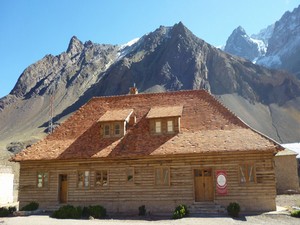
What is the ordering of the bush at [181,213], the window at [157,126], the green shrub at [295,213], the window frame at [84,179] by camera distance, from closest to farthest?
1. the green shrub at [295,213]
2. the bush at [181,213]
3. the window frame at [84,179]
4. the window at [157,126]

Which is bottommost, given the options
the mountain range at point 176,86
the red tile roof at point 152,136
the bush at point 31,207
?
the bush at point 31,207

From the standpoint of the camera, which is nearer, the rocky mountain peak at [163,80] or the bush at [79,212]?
the bush at [79,212]

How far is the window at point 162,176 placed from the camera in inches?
983

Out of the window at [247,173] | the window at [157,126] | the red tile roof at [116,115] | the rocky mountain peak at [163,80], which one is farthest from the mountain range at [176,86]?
the window at [247,173]

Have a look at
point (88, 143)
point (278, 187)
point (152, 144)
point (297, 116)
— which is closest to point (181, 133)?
point (152, 144)

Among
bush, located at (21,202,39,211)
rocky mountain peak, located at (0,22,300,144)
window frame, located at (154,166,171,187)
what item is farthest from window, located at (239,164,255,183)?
rocky mountain peak, located at (0,22,300,144)

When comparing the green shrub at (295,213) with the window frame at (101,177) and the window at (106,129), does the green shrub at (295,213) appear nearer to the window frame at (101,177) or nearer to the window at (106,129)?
the window frame at (101,177)

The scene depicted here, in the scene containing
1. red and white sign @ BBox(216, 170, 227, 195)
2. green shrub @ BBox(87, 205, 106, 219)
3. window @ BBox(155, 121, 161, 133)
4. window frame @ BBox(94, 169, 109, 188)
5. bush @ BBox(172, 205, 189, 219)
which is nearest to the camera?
bush @ BBox(172, 205, 189, 219)

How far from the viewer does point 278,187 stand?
129 feet

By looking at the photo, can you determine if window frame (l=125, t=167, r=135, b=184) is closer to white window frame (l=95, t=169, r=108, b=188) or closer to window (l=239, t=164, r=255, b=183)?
white window frame (l=95, t=169, r=108, b=188)

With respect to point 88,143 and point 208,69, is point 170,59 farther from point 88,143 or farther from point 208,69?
point 88,143

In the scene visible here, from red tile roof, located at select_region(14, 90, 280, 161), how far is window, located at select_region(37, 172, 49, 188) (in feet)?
4.61

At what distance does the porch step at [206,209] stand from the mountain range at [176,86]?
79.7 metres

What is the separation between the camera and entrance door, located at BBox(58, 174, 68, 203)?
2683cm
